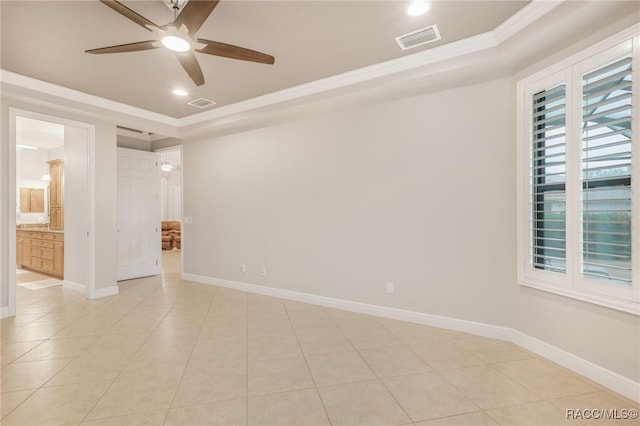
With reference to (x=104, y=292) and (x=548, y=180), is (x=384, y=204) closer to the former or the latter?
(x=548, y=180)

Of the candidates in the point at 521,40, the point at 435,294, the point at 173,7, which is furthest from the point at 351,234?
the point at 173,7

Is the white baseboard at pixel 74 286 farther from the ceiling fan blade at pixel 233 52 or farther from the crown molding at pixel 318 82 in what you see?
the ceiling fan blade at pixel 233 52

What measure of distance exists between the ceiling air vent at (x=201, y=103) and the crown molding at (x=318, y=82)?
0.20 m

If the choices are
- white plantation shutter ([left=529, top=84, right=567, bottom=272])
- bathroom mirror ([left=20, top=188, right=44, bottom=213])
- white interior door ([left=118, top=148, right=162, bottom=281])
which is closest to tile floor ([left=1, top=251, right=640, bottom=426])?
white plantation shutter ([left=529, top=84, right=567, bottom=272])

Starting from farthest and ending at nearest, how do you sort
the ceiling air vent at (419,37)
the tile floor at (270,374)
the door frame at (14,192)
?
the door frame at (14,192), the ceiling air vent at (419,37), the tile floor at (270,374)

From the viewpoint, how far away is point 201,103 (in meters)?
4.52

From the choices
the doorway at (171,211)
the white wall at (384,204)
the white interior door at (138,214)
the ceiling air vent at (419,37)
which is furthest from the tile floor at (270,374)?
the doorway at (171,211)

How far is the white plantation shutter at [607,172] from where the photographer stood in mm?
2129

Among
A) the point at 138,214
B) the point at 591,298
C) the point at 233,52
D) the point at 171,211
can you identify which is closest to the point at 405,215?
the point at 591,298

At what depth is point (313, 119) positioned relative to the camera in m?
4.24

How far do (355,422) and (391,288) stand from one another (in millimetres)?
1946

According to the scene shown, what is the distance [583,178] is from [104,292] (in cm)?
616

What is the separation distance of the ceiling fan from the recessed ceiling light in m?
1.23

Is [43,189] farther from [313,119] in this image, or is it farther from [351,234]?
[351,234]
